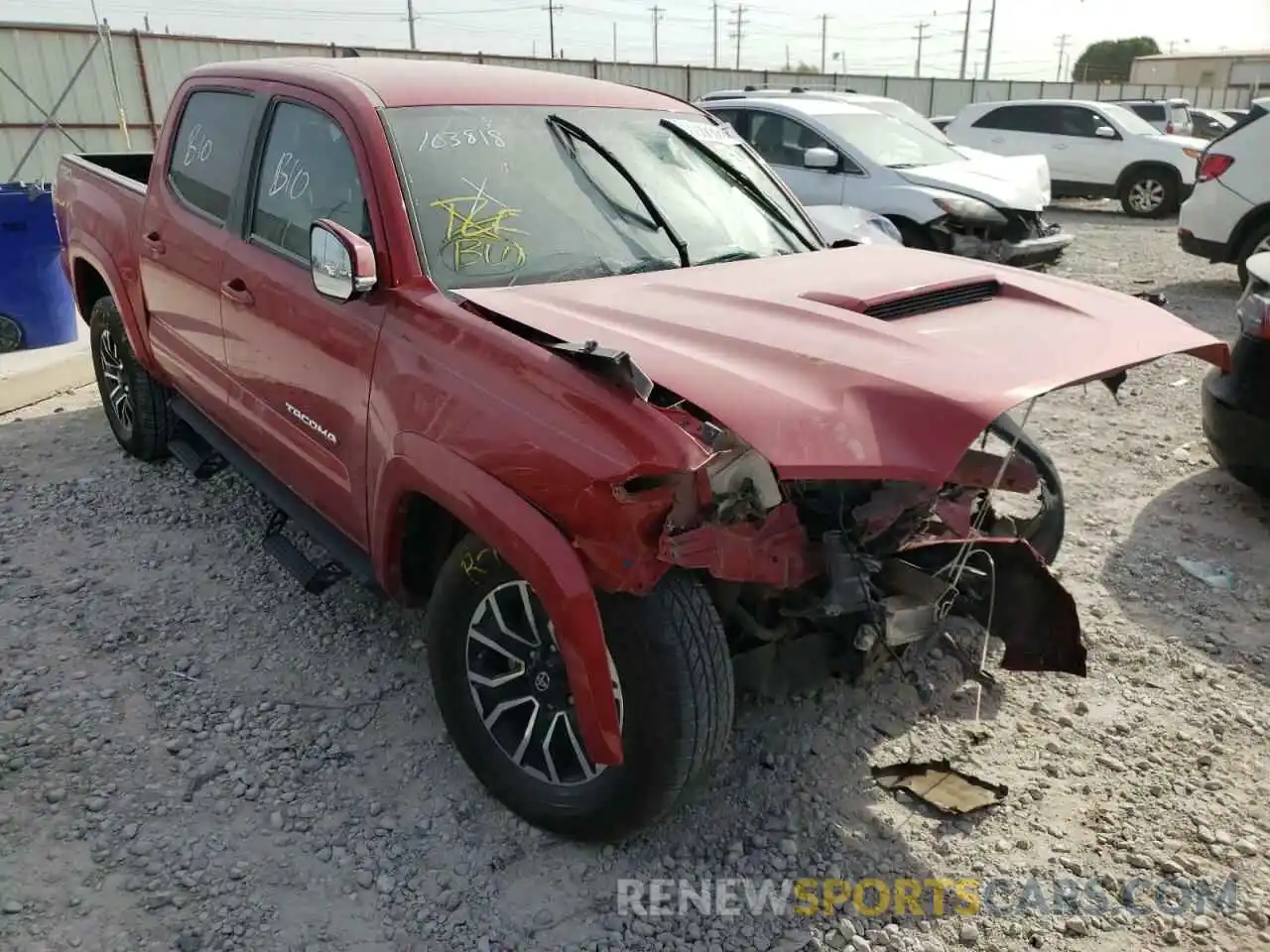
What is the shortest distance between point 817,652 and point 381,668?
5.16 feet

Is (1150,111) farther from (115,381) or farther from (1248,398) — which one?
Result: (115,381)

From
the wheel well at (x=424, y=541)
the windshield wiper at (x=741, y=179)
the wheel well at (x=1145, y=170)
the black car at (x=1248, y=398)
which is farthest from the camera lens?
the wheel well at (x=1145, y=170)

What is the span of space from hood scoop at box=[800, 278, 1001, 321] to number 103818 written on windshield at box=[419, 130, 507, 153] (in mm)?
1136

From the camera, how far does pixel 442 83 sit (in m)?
3.34

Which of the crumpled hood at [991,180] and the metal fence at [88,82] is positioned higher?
the metal fence at [88,82]

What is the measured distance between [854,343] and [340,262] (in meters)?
1.38

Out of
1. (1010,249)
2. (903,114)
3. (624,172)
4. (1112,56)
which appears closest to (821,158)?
(1010,249)

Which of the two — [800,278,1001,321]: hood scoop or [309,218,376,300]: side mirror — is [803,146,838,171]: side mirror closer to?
[800,278,1001,321]: hood scoop

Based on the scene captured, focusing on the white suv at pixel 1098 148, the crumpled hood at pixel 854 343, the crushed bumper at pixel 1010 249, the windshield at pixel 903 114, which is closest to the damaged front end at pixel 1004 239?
the crushed bumper at pixel 1010 249

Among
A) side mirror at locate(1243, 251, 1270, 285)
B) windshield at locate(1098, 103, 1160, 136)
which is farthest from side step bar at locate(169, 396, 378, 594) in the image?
windshield at locate(1098, 103, 1160, 136)

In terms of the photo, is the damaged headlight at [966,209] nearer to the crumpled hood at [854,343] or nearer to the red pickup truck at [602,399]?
the red pickup truck at [602,399]

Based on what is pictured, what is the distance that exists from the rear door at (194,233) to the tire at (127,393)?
1.58ft

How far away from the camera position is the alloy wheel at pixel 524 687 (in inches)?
103

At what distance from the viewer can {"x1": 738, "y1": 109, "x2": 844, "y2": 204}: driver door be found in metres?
9.36
